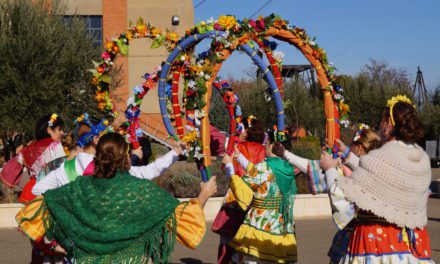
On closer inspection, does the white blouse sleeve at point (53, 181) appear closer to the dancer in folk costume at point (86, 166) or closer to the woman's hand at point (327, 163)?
the dancer in folk costume at point (86, 166)

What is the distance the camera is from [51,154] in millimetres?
7074

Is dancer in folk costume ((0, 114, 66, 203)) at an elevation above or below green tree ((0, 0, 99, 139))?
below

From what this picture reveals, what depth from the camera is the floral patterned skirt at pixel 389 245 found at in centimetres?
471

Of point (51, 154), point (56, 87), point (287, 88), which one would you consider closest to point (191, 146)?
point (51, 154)

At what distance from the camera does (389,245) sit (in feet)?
15.5

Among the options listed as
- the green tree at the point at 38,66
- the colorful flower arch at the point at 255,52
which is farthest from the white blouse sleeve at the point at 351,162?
the green tree at the point at 38,66

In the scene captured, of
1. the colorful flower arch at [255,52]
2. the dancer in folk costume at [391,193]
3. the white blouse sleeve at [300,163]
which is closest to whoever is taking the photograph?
the dancer in folk costume at [391,193]

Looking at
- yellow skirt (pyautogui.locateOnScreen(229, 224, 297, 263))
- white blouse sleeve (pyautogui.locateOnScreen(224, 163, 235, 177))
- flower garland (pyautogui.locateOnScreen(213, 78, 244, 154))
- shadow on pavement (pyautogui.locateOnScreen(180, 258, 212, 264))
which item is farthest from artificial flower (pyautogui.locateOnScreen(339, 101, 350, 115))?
shadow on pavement (pyautogui.locateOnScreen(180, 258, 212, 264))

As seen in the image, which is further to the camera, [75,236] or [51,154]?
[51,154]

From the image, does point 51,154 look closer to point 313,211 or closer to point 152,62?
point 313,211

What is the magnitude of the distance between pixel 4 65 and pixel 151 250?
12.0m

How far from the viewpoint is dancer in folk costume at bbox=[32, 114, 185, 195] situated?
5457mm

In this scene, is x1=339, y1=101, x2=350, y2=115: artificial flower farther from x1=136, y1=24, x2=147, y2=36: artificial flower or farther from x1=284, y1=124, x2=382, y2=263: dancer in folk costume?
x1=136, y1=24, x2=147, y2=36: artificial flower

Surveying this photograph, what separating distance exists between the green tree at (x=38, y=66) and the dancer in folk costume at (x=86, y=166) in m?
9.52
